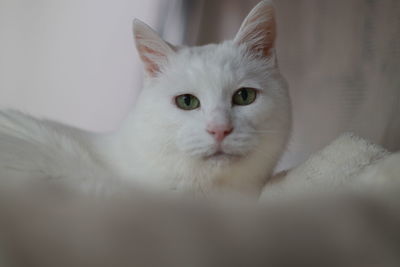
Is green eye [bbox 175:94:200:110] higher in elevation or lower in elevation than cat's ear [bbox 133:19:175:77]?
lower

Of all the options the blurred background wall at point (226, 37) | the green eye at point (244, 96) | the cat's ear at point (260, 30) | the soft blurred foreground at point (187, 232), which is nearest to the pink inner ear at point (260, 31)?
the cat's ear at point (260, 30)

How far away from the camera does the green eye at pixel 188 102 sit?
1089 mm

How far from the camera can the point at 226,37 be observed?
2.04 meters

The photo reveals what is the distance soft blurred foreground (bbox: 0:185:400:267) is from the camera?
41 centimetres

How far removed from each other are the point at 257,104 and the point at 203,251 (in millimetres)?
683

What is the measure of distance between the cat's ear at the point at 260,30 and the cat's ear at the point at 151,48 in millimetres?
222

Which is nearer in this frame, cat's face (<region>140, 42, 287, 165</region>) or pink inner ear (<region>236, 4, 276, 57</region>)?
cat's face (<region>140, 42, 287, 165</region>)

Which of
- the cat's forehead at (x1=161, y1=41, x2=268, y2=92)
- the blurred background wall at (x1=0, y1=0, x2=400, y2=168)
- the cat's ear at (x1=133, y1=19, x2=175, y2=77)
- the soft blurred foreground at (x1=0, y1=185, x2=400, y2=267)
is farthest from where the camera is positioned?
the blurred background wall at (x1=0, y1=0, x2=400, y2=168)

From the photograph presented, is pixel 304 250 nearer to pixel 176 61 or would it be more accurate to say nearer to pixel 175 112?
pixel 175 112

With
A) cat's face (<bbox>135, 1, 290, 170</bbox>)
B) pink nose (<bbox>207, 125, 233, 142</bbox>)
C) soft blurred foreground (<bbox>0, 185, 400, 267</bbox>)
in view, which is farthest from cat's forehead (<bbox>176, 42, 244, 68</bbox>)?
soft blurred foreground (<bbox>0, 185, 400, 267</bbox>)

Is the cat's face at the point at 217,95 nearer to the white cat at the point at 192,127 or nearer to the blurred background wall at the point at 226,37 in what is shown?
the white cat at the point at 192,127

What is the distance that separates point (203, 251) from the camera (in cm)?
44

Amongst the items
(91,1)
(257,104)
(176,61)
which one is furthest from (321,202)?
(91,1)

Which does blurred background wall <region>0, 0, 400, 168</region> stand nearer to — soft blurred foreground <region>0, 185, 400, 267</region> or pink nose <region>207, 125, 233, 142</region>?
pink nose <region>207, 125, 233, 142</region>
